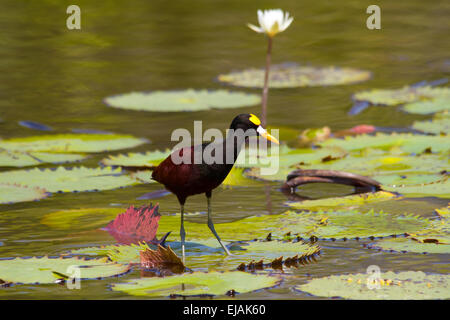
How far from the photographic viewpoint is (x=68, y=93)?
9.62m

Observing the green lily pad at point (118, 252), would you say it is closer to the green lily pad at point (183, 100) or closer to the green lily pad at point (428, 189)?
the green lily pad at point (428, 189)

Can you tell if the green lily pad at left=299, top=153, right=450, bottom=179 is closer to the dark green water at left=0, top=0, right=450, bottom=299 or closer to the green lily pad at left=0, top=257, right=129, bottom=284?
the dark green water at left=0, top=0, right=450, bottom=299

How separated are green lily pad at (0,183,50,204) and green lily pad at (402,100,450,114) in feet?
12.8

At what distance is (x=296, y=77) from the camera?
32.6 feet

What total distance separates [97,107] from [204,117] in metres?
1.28

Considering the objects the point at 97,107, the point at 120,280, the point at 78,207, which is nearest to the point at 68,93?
the point at 97,107

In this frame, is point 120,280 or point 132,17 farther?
point 132,17

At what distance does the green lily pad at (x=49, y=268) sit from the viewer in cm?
426

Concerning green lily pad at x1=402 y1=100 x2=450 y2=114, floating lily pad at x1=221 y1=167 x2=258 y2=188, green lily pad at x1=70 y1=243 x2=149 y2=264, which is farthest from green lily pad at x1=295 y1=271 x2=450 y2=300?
green lily pad at x1=402 y1=100 x2=450 y2=114

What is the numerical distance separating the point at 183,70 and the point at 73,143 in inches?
130

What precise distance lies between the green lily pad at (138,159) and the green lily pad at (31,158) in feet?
1.07

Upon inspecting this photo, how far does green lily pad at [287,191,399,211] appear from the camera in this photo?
5.63m

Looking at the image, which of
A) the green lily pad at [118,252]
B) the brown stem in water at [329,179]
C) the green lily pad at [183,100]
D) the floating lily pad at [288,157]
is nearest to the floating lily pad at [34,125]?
the green lily pad at [183,100]
